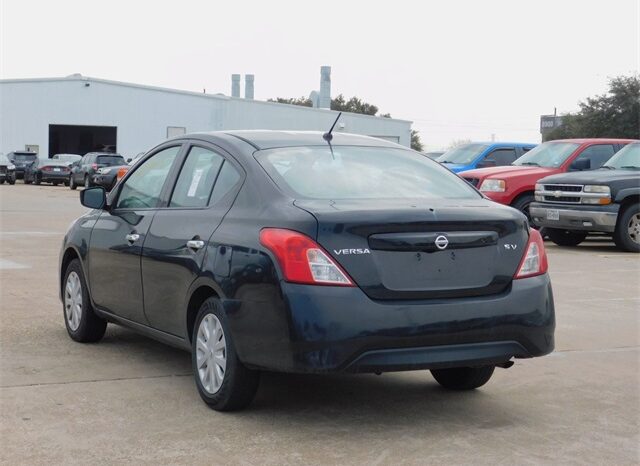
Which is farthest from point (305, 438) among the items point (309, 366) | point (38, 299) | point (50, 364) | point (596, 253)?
point (596, 253)

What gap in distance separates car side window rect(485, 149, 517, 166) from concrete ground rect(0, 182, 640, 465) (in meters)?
13.7

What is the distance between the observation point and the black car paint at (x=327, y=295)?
199 inches

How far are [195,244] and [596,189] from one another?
1108 cm

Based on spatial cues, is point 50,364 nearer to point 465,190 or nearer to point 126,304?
point 126,304

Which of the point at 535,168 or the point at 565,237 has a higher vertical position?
the point at 535,168

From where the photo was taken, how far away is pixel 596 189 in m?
15.8

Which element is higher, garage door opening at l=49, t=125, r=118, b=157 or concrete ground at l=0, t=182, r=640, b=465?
garage door opening at l=49, t=125, r=118, b=157

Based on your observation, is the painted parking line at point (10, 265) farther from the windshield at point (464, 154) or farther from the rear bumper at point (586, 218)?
the windshield at point (464, 154)

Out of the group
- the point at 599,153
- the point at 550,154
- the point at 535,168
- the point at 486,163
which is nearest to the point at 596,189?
the point at 535,168

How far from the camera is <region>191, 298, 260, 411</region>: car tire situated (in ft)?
17.9

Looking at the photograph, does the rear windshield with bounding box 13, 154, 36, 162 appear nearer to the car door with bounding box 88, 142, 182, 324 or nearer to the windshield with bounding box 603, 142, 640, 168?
the windshield with bounding box 603, 142, 640, 168

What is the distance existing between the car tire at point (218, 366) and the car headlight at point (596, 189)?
11127 millimetres

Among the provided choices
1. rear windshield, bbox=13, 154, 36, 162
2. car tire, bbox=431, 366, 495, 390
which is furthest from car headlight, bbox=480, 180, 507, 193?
rear windshield, bbox=13, 154, 36, 162

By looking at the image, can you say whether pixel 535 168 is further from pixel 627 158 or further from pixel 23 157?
pixel 23 157
